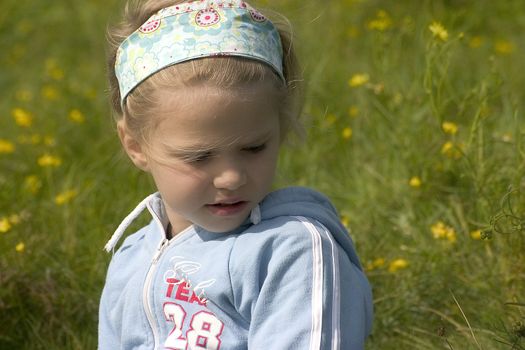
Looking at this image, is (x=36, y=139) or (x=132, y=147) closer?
(x=132, y=147)

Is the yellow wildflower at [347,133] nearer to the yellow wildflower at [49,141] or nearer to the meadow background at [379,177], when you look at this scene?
the meadow background at [379,177]

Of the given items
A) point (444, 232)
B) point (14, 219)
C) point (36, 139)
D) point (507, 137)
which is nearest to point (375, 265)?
point (444, 232)

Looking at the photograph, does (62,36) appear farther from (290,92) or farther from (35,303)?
(290,92)

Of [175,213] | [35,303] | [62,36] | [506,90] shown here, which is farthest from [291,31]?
[62,36]

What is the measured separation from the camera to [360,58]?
15.4 ft

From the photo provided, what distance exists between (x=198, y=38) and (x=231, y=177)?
1.06 feet

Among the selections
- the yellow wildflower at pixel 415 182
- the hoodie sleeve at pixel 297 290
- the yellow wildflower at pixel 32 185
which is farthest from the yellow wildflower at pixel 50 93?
the hoodie sleeve at pixel 297 290

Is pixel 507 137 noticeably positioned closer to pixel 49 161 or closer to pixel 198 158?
pixel 198 158

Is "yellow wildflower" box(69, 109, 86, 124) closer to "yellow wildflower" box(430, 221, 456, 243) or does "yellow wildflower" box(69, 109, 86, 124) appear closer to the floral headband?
"yellow wildflower" box(430, 221, 456, 243)

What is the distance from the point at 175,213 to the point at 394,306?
2.63ft

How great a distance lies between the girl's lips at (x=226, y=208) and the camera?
6.73ft

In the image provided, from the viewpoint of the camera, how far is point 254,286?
199 centimetres

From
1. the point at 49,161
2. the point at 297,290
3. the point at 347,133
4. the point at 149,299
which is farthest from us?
the point at 347,133

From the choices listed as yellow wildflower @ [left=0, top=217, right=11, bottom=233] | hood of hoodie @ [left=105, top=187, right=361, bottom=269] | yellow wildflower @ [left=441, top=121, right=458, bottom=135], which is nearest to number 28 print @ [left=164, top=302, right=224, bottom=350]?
hood of hoodie @ [left=105, top=187, right=361, bottom=269]
